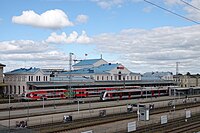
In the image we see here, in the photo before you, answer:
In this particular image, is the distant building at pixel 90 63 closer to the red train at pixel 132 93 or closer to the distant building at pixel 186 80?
the red train at pixel 132 93

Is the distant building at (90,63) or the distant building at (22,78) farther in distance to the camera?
the distant building at (90,63)

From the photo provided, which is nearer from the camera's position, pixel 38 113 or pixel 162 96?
pixel 38 113

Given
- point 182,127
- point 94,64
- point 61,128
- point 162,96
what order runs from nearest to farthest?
point 61,128 → point 182,127 → point 162,96 → point 94,64

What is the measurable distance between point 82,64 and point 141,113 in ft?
284

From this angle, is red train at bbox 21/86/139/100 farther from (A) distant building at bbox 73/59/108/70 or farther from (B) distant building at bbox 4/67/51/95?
(A) distant building at bbox 73/59/108/70

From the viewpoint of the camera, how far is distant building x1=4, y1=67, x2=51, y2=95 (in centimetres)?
8419

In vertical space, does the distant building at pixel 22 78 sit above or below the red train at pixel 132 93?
above

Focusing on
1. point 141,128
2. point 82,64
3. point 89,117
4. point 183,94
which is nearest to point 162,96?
point 183,94

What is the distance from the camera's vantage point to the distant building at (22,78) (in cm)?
8419

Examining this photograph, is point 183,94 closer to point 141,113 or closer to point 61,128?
point 141,113

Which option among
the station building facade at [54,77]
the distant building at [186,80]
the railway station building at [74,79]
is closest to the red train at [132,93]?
the railway station building at [74,79]

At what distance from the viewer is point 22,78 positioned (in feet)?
278

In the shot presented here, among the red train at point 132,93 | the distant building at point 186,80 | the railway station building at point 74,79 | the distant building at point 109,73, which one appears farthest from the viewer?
the distant building at point 186,80

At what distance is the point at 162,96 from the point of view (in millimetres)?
92812
